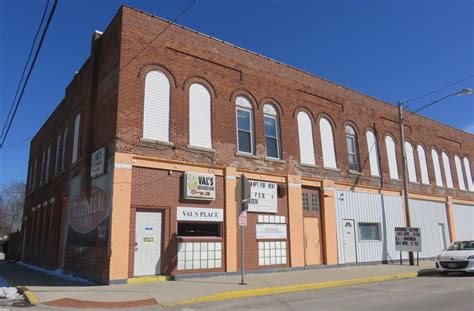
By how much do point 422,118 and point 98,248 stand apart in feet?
73.5

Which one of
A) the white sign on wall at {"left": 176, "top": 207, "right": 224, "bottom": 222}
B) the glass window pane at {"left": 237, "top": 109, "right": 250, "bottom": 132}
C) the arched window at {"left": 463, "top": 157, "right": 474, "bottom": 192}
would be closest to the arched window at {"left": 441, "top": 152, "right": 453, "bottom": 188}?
the arched window at {"left": 463, "top": 157, "right": 474, "bottom": 192}

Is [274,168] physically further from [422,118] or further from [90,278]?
[422,118]

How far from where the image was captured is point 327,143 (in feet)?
66.7

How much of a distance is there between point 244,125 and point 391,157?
1082 cm

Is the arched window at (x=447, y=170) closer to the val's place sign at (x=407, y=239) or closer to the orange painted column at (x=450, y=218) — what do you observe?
the orange painted column at (x=450, y=218)

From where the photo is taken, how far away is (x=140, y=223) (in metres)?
13.5

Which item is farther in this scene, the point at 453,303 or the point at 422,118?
the point at 422,118

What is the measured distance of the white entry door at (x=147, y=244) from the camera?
1322 centimetres

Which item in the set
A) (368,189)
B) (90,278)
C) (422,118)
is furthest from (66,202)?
(422,118)

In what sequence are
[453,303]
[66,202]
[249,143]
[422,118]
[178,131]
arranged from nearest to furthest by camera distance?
[453,303], [178,131], [249,143], [66,202], [422,118]

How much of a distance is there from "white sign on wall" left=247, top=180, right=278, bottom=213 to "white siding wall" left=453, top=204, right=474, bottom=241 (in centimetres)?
1638

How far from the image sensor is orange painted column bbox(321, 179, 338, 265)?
60.3 feet

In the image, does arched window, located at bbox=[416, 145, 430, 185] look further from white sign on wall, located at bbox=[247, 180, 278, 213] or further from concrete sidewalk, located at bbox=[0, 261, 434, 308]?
white sign on wall, located at bbox=[247, 180, 278, 213]

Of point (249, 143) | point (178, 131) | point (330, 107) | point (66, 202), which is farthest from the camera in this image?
point (330, 107)
